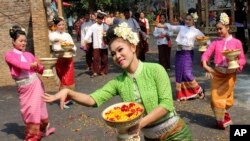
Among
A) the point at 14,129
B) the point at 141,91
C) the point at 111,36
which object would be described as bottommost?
the point at 14,129

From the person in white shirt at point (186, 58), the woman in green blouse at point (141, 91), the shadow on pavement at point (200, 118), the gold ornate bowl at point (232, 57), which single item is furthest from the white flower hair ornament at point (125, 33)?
the person in white shirt at point (186, 58)

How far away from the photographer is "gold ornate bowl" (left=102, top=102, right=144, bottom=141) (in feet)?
9.67

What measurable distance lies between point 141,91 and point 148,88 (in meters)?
0.06

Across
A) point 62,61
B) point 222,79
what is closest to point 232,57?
point 222,79

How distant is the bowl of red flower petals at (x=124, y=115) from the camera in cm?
295

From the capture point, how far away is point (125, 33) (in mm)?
3291

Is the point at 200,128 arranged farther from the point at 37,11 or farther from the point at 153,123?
the point at 37,11

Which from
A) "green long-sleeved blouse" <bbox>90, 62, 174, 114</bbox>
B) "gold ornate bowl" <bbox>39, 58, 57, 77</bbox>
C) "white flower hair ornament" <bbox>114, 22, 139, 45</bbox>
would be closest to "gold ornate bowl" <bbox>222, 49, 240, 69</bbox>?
"gold ornate bowl" <bbox>39, 58, 57, 77</bbox>

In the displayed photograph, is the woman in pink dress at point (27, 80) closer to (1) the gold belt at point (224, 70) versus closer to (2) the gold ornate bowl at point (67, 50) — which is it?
(2) the gold ornate bowl at point (67, 50)

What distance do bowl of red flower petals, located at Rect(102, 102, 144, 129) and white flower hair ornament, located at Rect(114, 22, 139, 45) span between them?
498 mm

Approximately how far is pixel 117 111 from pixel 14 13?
29.8 feet

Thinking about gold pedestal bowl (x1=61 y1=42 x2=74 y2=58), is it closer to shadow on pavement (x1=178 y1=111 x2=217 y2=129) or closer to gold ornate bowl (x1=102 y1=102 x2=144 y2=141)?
shadow on pavement (x1=178 y1=111 x2=217 y2=129)

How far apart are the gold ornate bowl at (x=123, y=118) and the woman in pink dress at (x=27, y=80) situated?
337 cm

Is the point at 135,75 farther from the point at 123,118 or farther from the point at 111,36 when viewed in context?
the point at 123,118
